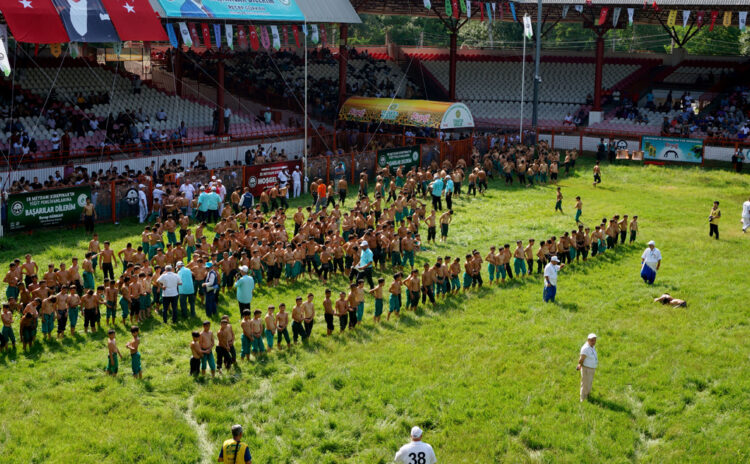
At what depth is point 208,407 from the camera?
1334 centimetres

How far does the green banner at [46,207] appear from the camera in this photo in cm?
2316

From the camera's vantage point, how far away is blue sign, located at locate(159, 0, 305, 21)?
31.1 meters

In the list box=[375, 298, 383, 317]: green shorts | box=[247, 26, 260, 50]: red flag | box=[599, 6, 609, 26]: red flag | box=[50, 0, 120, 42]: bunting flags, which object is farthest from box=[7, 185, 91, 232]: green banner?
box=[599, 6, 609, 26]: red flag

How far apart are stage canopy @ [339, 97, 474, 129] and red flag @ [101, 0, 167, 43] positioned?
1244cm

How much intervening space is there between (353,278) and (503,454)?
9001 millimetres

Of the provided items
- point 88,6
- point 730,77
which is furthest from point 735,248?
point 730,77

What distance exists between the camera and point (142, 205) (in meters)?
25.4

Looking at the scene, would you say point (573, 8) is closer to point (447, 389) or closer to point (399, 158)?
point (399, 158)

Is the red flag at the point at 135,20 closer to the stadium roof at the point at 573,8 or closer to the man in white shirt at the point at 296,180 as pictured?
the man in white shirt at the point at 296,180

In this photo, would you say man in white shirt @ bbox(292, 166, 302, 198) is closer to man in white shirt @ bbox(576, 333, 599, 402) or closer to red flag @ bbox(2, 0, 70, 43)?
red flag @ bbox(2, 0, 70, 43)

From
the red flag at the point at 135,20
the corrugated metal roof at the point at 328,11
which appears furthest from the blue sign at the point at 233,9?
the red flag at the point at 135,20

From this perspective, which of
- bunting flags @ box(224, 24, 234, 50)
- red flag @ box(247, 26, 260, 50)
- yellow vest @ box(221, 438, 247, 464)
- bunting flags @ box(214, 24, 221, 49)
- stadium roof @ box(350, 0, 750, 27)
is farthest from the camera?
stadium roof @ box(350, 0, 750, 27)

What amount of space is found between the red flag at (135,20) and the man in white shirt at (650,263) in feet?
62.7

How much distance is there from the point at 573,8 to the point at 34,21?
93.9 feet
